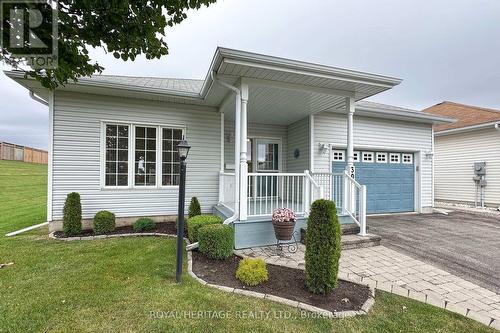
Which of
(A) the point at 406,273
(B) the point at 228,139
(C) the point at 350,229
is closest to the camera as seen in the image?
(A) the point at 406,273

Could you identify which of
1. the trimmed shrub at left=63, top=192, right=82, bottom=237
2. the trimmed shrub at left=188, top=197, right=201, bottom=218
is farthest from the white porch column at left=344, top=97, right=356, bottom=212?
the trimmed shrub at left=63, top=192, right=82, bottom=237

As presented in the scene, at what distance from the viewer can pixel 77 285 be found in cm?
302

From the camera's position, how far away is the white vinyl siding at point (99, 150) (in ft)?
18.3

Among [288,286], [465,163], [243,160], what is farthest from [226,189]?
[465,163]

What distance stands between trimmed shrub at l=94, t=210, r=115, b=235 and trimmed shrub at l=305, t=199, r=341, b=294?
4611 millimetres

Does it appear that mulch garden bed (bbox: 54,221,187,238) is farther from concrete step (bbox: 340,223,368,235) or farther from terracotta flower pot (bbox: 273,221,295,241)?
concrete step (bbox: 340,223,368,235)

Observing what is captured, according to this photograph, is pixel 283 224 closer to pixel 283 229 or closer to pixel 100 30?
pixel 283 229

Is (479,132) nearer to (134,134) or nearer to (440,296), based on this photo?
(440,296)

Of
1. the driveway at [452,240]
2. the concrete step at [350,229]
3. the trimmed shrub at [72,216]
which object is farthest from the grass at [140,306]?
the concrete step at [350,229]

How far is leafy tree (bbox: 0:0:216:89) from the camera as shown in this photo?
2.35m

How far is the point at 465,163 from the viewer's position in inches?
400

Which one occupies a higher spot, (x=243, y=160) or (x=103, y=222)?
(x=243, y=160)

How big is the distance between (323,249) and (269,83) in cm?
322

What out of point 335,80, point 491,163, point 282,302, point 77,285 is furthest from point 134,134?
point 491,163
